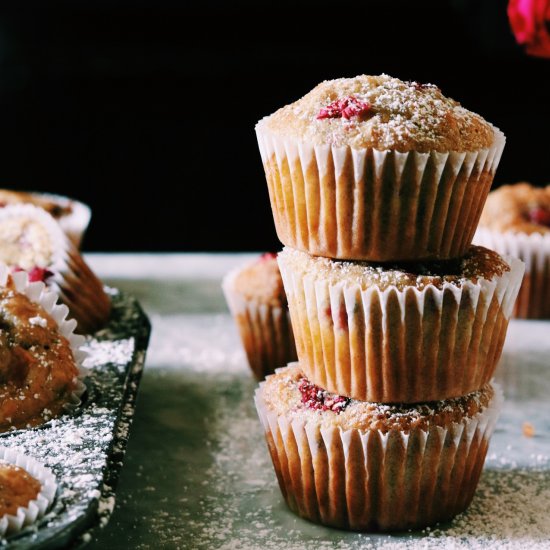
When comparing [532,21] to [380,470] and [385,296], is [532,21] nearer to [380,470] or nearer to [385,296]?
[385,296]

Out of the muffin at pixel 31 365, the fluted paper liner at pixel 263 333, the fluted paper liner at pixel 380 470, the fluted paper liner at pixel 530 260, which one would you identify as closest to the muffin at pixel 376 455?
the fluted paper liner at pixel 380 470

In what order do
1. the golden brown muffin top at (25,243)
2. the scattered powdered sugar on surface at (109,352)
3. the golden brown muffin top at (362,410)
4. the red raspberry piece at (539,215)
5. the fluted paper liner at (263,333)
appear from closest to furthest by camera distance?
the golden brown muffin top at (362,410), the scattered powdered sugar on surface at (109,352), the golden brown muffin top at (25,243), the fluted paper liner at (263,333), the red raspberry piece at (539,215)

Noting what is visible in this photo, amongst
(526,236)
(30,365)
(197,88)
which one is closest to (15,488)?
(30,365)

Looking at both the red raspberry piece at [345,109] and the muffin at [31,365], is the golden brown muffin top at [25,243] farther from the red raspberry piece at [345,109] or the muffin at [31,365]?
the red raspberry piece at [345,109]

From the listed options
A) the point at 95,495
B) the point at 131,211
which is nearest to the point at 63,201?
the point at 131,211

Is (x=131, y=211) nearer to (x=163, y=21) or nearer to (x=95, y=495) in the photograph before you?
(x=163, y=21)

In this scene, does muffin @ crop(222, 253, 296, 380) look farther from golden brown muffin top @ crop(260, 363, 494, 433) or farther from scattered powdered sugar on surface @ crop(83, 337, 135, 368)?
golden brown muffin top @ crop(260, 363, 494, 433)
